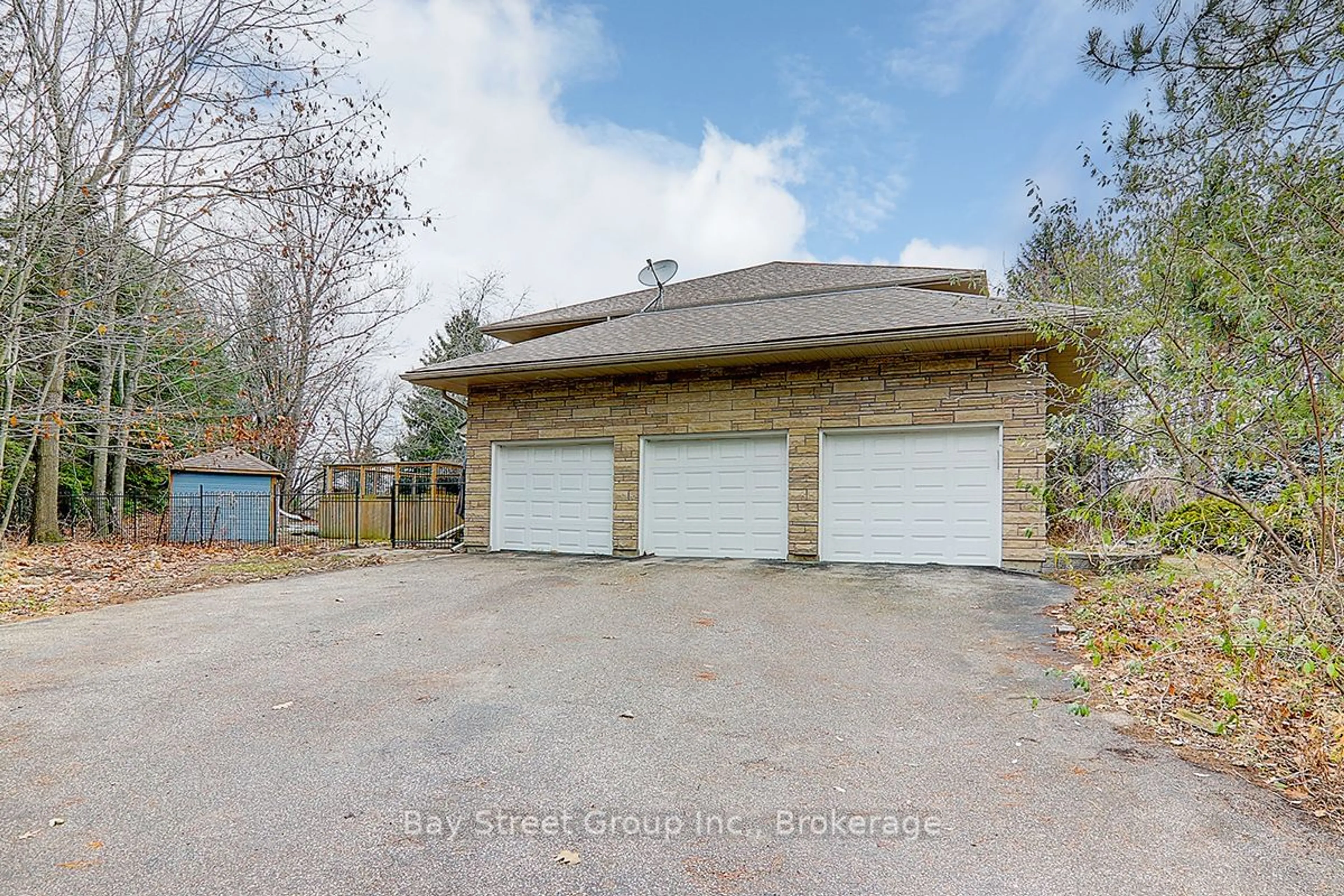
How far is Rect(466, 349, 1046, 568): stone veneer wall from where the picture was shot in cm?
891

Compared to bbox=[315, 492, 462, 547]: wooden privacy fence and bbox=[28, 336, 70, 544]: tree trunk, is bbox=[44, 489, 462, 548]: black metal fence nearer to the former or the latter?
bbox=[315, 492, 462, 547]: wooden privacy fence

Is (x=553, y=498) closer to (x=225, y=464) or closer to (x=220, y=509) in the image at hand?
(x=220, y=509)

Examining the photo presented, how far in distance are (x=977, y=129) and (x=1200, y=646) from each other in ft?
28.4

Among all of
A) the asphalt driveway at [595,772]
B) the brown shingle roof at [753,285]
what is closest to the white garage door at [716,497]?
the asphalt driveway at [595,772]

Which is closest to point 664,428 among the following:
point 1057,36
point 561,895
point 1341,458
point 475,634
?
point 475,634

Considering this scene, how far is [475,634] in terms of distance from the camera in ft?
18.6

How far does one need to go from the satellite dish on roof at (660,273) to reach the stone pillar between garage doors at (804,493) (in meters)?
6.09

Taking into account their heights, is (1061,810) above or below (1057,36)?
below

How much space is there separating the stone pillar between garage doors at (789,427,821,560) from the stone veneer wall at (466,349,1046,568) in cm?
1

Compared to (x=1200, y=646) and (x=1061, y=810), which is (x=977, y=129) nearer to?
(x=1200, y=646)

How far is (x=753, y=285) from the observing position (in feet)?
50.2

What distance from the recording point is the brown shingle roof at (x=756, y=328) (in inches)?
353

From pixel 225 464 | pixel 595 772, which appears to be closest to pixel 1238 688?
pixel 595 772

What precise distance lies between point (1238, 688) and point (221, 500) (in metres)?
16.8
